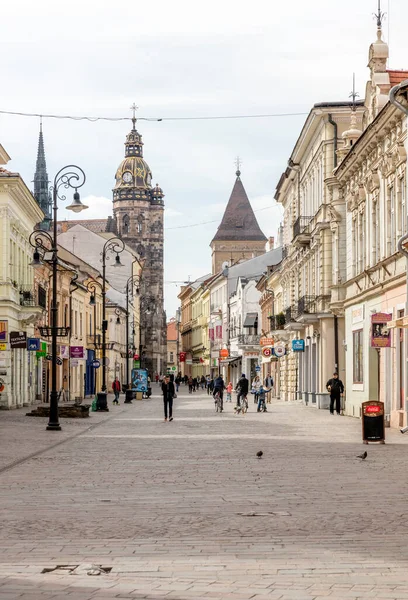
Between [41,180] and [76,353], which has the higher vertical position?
[41,180]

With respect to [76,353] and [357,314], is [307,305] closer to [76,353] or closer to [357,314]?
[76,353]

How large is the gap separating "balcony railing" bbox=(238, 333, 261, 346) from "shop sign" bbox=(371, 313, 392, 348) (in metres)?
54.1

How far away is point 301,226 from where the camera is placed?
5231 cm

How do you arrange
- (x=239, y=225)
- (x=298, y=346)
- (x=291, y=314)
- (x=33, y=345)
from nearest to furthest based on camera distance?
(x=33, y=345)
(x=298, y=346)
(x=291, y=314)
(x=239, y=225)

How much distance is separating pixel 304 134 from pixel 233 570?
139 feet

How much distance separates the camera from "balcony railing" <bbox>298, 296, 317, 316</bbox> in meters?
47.3

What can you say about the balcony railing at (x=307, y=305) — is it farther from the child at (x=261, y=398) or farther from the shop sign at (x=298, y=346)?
the child at (x=261, y=398)

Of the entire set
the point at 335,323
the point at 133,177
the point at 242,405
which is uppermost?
the point at 133,177

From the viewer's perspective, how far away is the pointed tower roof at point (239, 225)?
481ft

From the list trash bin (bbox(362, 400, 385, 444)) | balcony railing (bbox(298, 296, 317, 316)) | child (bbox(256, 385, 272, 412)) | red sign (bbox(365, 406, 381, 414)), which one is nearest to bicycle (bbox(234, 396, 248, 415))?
child (bbox(256, 385, 272, 412))

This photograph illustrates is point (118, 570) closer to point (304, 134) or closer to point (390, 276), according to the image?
point (390, 276)

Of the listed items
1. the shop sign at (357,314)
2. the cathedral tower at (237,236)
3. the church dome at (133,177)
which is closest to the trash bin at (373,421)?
the shop sign at (357,314)

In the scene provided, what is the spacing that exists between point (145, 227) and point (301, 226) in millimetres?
125931

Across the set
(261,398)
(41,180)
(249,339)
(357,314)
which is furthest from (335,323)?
(41,180)
